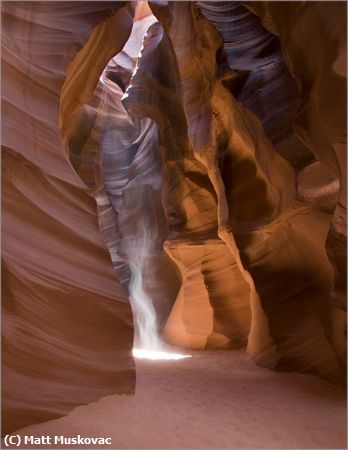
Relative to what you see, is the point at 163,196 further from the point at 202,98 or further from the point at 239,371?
the point at 239,371

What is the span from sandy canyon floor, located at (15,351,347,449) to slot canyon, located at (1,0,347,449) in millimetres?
27

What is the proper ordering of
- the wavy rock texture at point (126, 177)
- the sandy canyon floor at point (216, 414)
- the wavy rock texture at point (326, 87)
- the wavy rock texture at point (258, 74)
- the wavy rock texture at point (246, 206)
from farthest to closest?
the wavy rock texture at point (126, 177)
the wavy rock texture at point (258, 74)
the wavy rock texture at point (246, 206)
the wavy rock texture at point (326, 87)
the sandy canyon floor at point (216, 414)

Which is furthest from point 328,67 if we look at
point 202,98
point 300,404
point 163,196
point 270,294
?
point 163,196

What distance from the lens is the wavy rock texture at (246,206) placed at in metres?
7.61

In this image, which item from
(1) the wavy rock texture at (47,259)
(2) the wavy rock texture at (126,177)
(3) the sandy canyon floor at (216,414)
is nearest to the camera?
(3) the sandy canyon floor at (216,414)

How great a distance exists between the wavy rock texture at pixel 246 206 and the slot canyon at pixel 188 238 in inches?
1.5

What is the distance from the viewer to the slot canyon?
13.7 ft

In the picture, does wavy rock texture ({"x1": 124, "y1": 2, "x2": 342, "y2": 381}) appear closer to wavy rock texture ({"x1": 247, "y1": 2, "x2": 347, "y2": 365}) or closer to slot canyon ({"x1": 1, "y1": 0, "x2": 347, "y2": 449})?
slot canyon ({"x1": 1, "y1": 0, "x2": 347, "y2": 449})

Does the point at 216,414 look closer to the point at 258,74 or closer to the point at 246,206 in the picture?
the point at 246,206

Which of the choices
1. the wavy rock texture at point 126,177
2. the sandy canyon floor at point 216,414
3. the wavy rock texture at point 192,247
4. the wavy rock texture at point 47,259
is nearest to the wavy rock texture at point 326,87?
the sandy canyon floor at point 216,414

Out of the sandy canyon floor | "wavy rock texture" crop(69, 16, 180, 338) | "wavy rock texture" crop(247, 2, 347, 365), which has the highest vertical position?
"wavy rock texture" crop(247, 2, 347, 365)

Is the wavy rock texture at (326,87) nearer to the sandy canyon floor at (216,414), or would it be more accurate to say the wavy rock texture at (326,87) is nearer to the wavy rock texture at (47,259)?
the sandy canyon floor at (216,414)

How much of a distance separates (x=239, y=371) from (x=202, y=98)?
5885 mm

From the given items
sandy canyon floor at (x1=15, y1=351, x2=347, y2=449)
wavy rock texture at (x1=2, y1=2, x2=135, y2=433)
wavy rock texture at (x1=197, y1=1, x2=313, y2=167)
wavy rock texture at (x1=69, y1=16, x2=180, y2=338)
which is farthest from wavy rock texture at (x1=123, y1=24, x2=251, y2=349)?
wavy rock texture at (x1=2, y1=2, x2=135, y2=433)
